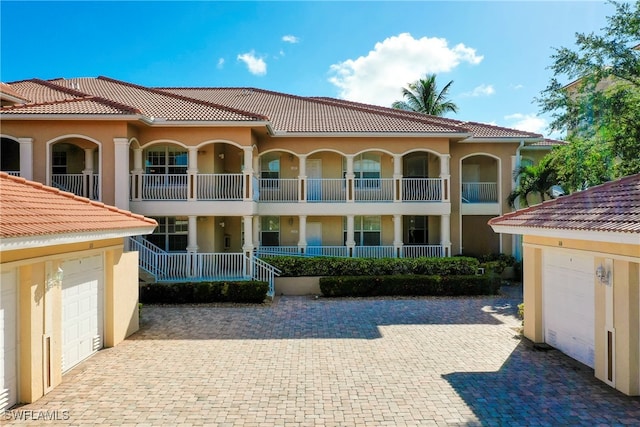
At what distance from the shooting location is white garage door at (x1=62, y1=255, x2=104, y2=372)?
766 cm

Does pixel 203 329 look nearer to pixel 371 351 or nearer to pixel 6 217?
pixel 371 351

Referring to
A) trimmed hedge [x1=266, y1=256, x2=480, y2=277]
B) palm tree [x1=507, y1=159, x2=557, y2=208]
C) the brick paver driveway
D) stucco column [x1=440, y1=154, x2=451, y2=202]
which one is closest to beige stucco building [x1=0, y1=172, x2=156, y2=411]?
the brick paver driveway

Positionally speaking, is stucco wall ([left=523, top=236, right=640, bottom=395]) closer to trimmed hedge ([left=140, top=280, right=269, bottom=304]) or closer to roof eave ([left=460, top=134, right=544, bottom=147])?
trimmed hedge ([left=140, top=280, right=269, bottom=304])

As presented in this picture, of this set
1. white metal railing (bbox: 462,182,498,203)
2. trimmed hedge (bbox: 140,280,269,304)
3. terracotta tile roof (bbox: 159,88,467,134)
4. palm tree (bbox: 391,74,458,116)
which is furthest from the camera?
palm tree (bbox: 391,74,458,116)

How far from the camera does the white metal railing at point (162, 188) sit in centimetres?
1537

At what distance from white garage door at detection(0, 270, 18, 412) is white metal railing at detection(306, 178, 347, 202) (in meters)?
12.5

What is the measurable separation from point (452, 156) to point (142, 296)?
48.8ft

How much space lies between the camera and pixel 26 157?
1406cm

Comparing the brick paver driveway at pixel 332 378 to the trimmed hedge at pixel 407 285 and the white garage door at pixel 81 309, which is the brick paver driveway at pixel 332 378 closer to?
the white garage door at pixel 81 309

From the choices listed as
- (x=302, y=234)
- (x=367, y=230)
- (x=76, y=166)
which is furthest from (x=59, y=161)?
(x=367, y=230)

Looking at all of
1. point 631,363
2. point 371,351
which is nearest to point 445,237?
point 371,351

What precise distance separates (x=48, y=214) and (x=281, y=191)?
11229 millimetres

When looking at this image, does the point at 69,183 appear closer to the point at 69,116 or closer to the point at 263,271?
the point at 69,116

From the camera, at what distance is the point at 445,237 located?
17484mm
